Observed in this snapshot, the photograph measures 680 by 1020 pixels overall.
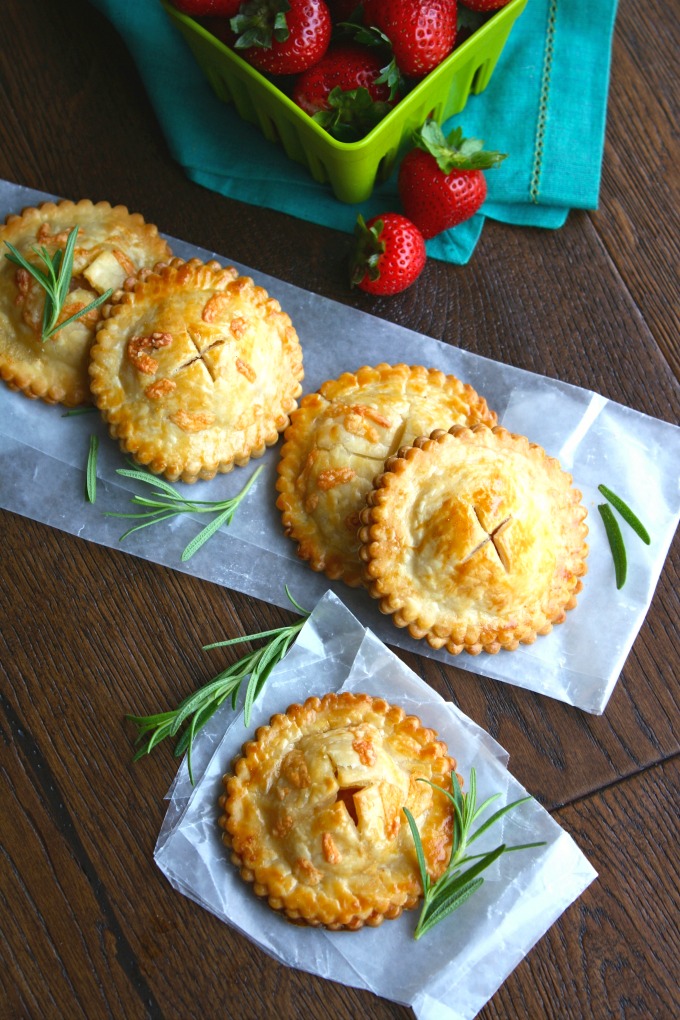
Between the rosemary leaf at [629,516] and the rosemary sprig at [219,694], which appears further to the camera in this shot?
the rosemary leaf at [629,516]

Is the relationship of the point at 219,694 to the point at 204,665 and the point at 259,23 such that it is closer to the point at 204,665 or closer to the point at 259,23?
the point at 204,665

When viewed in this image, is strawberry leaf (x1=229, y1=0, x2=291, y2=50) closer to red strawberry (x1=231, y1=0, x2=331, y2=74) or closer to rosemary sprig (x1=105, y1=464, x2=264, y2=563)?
red strawberry (x1=231, y1=0, x2=331, y2=74)

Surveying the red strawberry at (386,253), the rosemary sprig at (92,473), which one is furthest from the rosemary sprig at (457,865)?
the red strawberry at (386,253)

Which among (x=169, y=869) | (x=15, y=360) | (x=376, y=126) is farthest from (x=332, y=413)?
(x=169, y=869)

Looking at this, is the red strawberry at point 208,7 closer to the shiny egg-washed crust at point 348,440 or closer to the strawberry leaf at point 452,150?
the strawberry leaf at point 452,150

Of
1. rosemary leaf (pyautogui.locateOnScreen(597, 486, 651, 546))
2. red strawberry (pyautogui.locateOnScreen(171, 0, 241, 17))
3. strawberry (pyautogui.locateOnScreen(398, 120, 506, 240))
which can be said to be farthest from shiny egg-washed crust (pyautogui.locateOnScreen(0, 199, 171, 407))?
rosemary leaf (pyautogui.locateOnScreen(597, 486, 651, 546))

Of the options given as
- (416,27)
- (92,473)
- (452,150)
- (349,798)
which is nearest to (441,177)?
(452,150)
